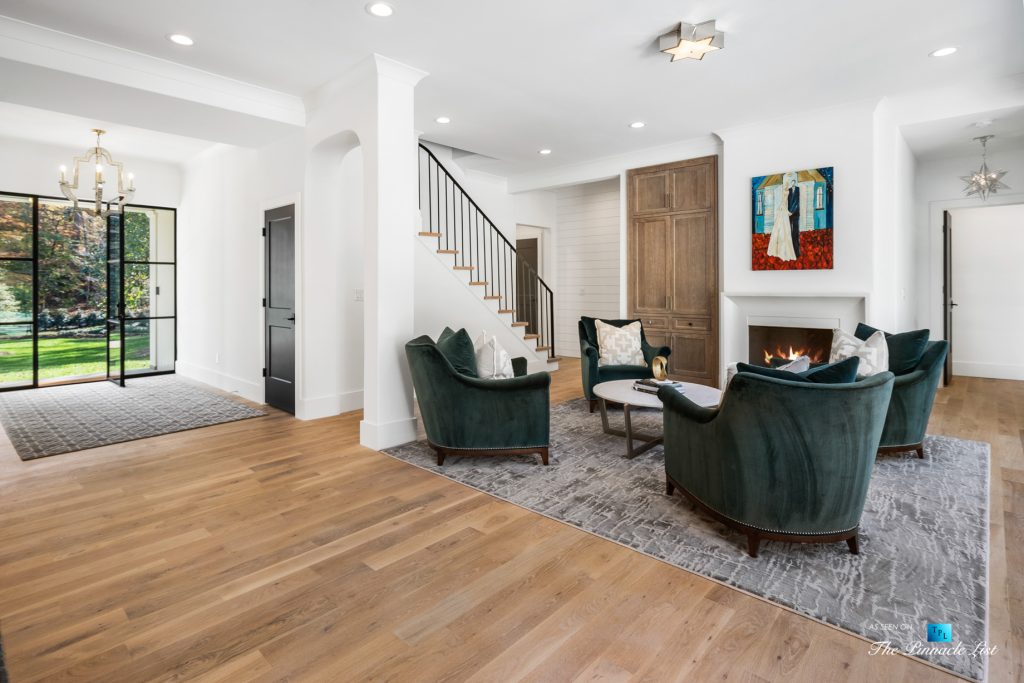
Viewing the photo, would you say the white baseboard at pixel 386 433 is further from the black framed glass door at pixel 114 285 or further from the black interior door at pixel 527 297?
the black framed glass door at pixel 114 285

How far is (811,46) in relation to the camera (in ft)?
13.1

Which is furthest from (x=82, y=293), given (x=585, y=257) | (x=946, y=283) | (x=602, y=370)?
(x=946, y=283)

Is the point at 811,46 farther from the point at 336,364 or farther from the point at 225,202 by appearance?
the point at 225,202

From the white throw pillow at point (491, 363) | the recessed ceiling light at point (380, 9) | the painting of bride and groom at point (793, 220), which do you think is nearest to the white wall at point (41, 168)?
the recessed ceiling light at point (380, 9)

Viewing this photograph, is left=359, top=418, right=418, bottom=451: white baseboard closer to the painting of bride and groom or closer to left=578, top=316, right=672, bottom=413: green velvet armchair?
left=578, top=316, right=672, bottom=413: green velvet armchair

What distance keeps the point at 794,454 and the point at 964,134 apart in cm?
536

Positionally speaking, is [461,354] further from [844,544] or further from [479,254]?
[479,254]

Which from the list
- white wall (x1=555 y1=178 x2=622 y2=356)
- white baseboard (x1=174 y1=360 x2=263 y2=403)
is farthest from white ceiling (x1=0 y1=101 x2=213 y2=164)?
white wall (x1=555 y1=178 x2=622 y2=356)

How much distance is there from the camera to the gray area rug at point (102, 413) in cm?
452

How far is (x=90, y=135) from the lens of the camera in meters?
6.34

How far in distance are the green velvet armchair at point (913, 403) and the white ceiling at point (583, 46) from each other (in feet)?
7.33

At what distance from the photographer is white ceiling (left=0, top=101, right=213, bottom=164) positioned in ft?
18.5

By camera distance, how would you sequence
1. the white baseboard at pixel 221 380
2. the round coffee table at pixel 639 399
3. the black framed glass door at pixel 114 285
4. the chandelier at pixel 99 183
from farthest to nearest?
1. the black framed glass door at pixel 114 285
2. the white baseboard at pixel 221 380
3. the chandelier at pixel 99 183
4. the round coffee table at pixel 639 399

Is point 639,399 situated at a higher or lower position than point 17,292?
lower
